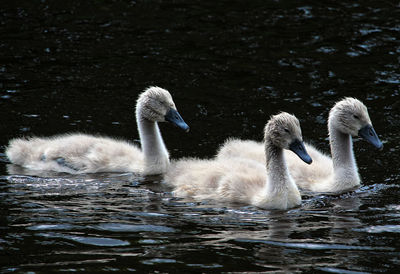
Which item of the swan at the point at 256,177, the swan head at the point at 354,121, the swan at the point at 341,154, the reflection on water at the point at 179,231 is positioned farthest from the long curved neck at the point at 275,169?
the swan head at the point at 354,121

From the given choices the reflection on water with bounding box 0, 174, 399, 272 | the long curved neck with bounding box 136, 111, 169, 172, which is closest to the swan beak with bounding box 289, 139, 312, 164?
the reflection on water with bounding box 0, 174, 399, 272

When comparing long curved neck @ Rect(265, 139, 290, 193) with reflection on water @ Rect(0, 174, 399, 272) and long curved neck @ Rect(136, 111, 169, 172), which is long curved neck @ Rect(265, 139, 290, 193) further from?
long curved neck @ Rect(136, 111, 169, 172)

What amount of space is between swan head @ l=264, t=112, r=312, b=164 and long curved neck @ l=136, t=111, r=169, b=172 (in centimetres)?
206

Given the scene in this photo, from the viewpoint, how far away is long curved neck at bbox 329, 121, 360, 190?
10.1m

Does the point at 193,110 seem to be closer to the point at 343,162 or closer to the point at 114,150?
the point at 114,150

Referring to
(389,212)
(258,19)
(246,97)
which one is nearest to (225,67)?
(246,97)

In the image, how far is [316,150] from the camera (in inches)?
445

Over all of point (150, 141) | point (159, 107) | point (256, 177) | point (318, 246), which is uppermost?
point (159, 107)

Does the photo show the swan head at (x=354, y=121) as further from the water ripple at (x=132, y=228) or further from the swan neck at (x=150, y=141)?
the water ripple at (x=132, y=228)

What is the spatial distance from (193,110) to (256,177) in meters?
3.49

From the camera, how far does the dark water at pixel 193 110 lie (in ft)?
24.8

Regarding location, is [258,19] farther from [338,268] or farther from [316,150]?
[338,268]

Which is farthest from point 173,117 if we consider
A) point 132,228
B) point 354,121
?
point 132,228

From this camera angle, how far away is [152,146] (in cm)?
1075
